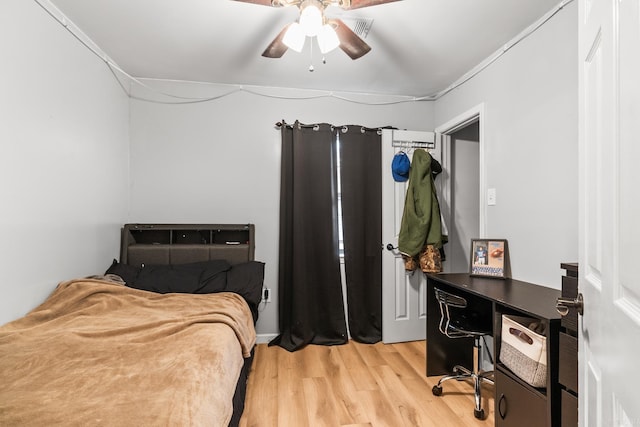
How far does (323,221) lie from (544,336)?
2.02 metres

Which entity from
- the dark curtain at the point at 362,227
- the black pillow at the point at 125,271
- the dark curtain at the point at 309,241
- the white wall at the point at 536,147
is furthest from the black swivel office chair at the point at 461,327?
the black pillow at the point at 125,271

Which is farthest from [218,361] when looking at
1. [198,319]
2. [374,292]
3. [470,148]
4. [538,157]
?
[470,148]

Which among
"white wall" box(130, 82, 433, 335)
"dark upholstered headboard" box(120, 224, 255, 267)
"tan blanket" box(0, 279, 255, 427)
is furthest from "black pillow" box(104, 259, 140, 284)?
"white wall" box(130, 82, 433, 335)

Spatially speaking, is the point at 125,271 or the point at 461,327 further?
the point at 125,271

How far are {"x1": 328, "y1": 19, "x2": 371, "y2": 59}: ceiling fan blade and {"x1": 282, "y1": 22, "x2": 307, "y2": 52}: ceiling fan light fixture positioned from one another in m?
0.19

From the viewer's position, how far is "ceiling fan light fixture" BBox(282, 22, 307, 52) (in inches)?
68.1

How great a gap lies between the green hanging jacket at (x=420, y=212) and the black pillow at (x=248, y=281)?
1.32 meters

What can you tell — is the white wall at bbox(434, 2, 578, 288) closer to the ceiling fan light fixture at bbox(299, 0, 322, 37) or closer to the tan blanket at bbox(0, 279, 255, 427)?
the ceiling fan light fixture at bbox(299, 0, 322, 37)

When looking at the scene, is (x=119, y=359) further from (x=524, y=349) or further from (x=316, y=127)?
(x=316, y=127)

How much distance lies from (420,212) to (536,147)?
1.09m

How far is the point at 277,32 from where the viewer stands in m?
2.24

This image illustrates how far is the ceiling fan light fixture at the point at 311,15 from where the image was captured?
160 cm

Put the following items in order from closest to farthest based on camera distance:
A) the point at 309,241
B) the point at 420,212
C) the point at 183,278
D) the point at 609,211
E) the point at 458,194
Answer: the point at 609,211
the point at 183,278
the point at 420,212
the point at 309,241
the point at 458,194

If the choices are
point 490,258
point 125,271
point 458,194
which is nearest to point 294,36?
point 490,258
